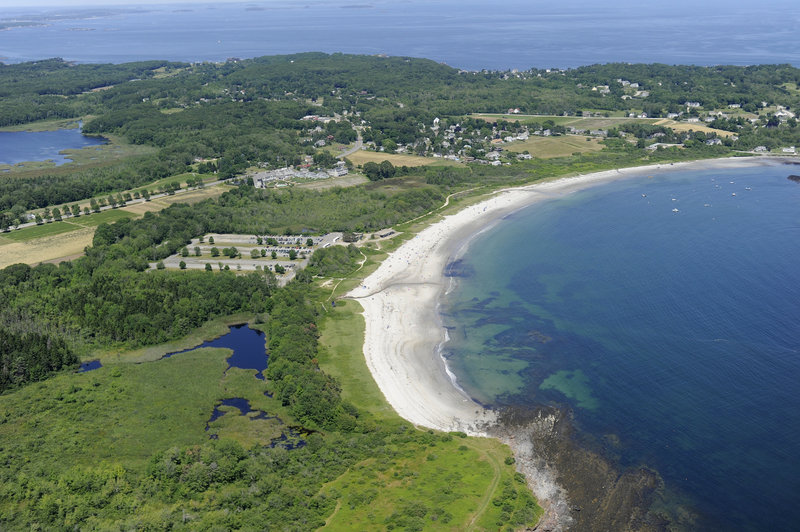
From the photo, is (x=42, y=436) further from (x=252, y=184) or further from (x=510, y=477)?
(x=252, y=184)

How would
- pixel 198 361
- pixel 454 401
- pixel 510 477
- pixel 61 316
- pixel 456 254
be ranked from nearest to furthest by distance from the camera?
pixel 510 477 → pixel 454 401 → pixel 198 361 → pixel 61 316 → pixel 456 254

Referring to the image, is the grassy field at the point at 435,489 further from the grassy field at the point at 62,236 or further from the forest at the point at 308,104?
the forest at the point at 308,104

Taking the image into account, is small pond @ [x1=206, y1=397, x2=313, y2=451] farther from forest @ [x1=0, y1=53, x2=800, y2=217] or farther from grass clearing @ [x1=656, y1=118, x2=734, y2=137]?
grass clearing @ [x1=656, y1=118, x2=734, y2=137]

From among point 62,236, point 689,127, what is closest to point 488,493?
point 62,236

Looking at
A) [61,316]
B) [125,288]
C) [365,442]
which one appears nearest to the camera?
[365,442]

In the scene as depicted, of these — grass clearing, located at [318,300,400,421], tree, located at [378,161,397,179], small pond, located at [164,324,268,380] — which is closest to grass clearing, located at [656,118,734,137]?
tree, located at [378,161,397,179]

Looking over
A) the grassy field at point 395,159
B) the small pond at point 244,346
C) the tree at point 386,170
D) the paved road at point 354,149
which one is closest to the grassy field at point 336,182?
the tree at point 386,170

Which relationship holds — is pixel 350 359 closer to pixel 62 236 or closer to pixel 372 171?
pixel 62 236

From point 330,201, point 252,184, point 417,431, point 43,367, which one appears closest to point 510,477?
point 417,431
